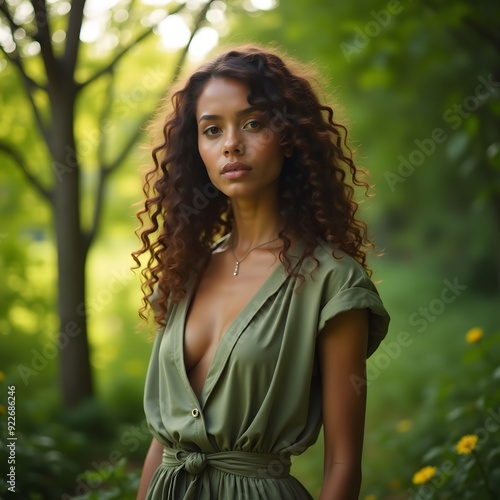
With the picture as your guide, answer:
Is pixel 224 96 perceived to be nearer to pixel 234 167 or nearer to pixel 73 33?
pixel 234 167

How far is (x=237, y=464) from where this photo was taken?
211 cm

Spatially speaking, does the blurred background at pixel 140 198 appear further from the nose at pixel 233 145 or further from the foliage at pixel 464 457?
the nose at pixel 233 145

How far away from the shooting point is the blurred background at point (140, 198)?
392cm

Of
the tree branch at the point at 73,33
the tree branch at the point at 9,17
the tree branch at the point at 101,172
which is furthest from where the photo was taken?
the tree branch at the point at 101,172

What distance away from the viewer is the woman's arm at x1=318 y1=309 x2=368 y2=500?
6.70 ft

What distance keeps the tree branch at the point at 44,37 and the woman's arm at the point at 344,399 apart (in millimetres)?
2831

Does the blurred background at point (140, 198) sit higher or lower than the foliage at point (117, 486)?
higher

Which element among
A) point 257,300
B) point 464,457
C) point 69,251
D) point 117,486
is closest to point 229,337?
point 257,300

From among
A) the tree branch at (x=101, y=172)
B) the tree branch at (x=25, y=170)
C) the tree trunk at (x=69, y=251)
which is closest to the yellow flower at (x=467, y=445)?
the tree trunk at (x=69, y=251)

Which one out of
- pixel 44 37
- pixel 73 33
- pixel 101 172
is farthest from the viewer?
pixel 101 172

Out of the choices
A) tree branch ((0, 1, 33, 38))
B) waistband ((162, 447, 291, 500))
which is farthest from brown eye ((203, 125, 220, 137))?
tree branch ((0, 1, 33, 38))

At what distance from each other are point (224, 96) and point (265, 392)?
93cm

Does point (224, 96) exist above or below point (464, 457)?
above


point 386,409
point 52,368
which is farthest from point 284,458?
point 52,368
